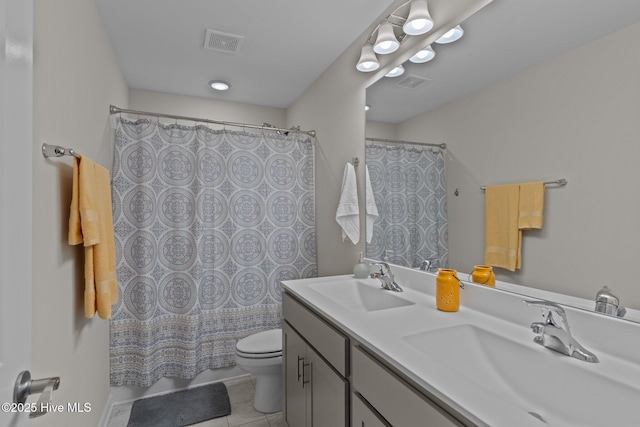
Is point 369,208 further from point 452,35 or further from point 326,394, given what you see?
point 326,394

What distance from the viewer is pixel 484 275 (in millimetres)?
1285

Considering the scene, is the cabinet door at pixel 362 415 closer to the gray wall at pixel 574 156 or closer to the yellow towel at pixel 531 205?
the gray wall at pixel 574 156

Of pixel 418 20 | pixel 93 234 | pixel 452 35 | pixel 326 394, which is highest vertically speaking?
pixel 418 20

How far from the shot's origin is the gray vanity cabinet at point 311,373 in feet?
3.73

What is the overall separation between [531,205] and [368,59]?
1.23 meters

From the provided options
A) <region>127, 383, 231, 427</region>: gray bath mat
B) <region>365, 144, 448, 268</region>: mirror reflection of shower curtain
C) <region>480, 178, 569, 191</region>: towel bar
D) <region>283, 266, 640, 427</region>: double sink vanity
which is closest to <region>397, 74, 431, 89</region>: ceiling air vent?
<region>365, 144, 448, 268</region>: mirror reflection of shower curtain

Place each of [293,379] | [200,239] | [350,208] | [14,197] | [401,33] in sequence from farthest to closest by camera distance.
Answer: [200,239], [350,208], [401,33], [293,379], [14,197]

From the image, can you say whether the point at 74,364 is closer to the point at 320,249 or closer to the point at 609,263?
the point at 320,249

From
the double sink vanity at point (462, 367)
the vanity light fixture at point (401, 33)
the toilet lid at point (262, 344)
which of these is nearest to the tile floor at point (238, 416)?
the toilet lid at point (262, 344)

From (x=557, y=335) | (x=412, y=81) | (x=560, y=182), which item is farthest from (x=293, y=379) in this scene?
(x=412, y=81)

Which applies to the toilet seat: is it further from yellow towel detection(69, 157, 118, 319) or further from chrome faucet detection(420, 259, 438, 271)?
chrome faucet detection(420, 259, 438, 271)

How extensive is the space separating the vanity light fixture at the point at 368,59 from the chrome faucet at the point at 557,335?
1.48 meters

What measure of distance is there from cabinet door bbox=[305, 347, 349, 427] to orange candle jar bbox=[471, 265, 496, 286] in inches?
26.4

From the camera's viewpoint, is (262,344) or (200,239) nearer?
(262,344)
